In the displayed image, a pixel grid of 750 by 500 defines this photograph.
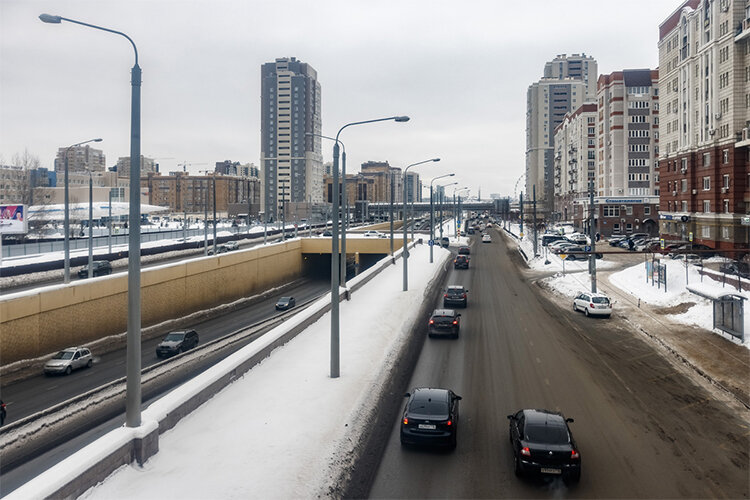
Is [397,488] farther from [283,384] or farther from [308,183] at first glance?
[308,183]

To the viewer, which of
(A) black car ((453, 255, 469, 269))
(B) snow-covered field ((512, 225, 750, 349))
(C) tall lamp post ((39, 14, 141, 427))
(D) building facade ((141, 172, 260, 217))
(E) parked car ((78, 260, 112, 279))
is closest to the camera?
(C) tall lamp post ((39, 14, 141, 427))

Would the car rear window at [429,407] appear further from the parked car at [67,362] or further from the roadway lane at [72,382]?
the parked car at [67,362]

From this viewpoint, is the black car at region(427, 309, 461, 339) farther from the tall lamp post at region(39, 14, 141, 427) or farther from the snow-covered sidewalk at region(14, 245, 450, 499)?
the tall lamp post at region(39, 14, 141, 427)

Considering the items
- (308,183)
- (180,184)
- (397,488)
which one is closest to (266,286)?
(397,488)

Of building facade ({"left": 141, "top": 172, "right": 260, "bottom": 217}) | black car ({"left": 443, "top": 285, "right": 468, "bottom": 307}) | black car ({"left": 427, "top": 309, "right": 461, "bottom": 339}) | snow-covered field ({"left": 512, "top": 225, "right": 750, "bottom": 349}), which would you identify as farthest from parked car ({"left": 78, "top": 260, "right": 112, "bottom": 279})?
building facade ({"left": 141, "top": 172, "right": 260, "bottom": 217})

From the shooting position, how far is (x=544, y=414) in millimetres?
12523

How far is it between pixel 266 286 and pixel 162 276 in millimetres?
19363

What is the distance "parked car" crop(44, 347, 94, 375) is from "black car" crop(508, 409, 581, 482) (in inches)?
860

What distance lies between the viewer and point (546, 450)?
11.1 meters

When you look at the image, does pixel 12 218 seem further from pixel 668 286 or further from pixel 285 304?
pixel 668 286

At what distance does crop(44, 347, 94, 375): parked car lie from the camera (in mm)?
25438

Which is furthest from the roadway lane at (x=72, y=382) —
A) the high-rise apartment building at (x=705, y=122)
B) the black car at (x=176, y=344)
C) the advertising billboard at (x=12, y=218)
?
the high-rise apartment building at (x=705, y=122)

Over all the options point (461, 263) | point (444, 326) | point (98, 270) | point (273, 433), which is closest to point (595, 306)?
point (444, 326)

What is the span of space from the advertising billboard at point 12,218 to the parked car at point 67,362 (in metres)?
16.7
